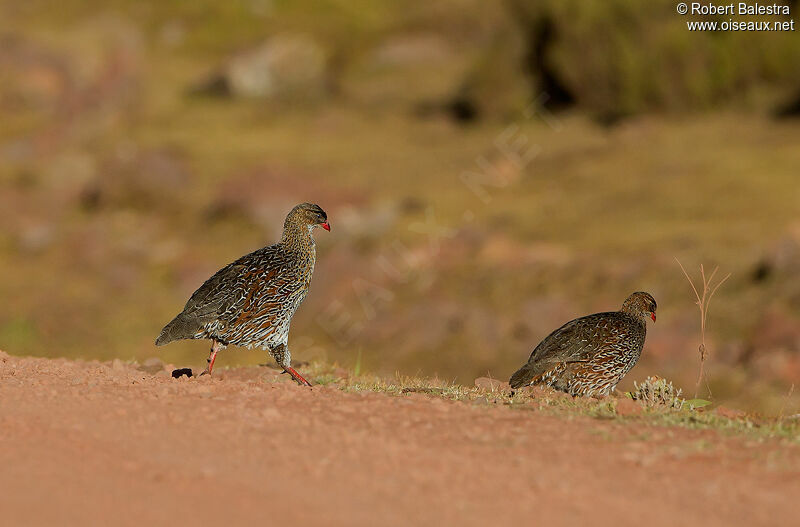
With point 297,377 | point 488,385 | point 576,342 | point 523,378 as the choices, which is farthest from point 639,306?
point 297,377

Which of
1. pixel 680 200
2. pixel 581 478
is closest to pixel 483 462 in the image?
pixel 581 478

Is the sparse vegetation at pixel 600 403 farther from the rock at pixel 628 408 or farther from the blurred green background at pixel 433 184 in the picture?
the blurred green background at pixel 433 184

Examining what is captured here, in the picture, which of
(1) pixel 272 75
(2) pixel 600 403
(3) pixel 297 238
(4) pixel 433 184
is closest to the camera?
(2) pixel 600 403

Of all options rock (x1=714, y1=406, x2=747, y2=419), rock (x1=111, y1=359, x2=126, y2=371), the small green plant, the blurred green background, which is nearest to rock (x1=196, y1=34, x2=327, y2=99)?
the blurred green background

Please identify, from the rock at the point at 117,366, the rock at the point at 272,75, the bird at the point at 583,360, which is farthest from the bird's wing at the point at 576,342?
the rock at the point at 272,75

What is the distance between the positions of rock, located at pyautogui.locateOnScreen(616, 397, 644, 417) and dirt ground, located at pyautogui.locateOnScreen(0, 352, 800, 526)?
565 mm

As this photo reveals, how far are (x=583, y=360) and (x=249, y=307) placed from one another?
8.38ft

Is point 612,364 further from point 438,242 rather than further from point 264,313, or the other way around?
point 438,242

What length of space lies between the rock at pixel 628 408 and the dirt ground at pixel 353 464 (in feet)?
1.85

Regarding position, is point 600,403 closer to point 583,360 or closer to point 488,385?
point 583,360

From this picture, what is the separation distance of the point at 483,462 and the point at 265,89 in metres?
32.8

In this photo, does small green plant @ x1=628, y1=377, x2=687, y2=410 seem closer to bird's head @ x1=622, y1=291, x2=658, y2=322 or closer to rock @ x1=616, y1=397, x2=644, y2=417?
rock @ x1=616, y1=397, x2=644, y2=417

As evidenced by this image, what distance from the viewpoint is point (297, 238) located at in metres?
9.34

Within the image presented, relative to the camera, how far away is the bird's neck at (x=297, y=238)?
9320 mm
